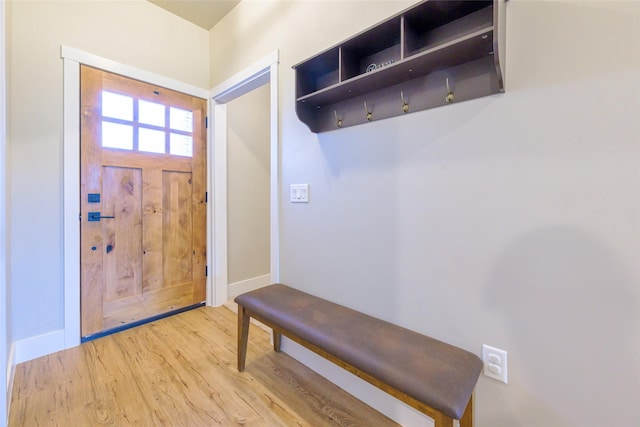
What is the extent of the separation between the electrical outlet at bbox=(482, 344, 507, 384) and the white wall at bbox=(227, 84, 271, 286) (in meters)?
2.36

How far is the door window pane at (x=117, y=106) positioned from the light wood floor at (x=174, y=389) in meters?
1.74

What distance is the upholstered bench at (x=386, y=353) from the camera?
34.0 inches

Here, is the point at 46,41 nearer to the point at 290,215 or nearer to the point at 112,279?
the point at 112,279

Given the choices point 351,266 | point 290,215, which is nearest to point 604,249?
point 351,266

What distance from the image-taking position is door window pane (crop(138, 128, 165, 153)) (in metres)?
2.20

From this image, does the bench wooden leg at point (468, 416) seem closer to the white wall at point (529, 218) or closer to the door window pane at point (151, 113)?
the white wall at point (529, 218)

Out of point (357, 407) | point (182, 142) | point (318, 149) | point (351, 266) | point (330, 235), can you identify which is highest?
point (182, 142)

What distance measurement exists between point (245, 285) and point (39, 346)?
→ 157cm

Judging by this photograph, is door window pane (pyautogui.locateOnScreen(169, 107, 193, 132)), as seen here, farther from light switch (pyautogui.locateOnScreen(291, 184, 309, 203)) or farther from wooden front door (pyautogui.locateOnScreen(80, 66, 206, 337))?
light switch (pyautogui.locateOnScreen(291, 184, 309, 203))

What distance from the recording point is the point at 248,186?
9.56ft

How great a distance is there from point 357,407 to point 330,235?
0.93 meters

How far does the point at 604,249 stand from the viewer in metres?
0.83

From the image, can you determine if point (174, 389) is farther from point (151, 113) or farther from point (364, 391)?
point (151, 113)

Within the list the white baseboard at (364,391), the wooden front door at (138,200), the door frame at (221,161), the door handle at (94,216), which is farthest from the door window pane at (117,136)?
the white baseboard at (364,391)
